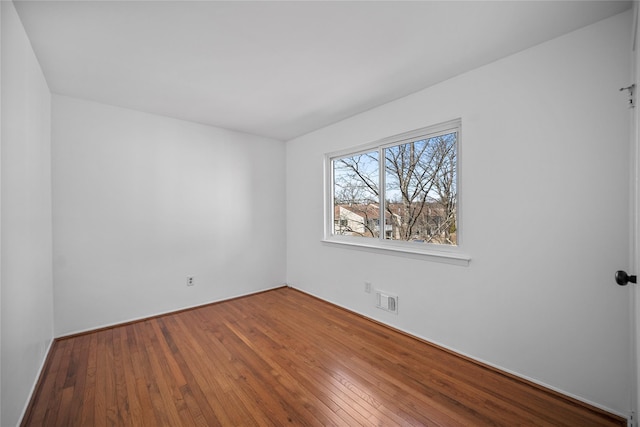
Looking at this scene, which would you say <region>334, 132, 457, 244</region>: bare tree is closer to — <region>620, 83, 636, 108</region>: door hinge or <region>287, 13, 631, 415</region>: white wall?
<region>287, 13, 631, 415</region>: white wall

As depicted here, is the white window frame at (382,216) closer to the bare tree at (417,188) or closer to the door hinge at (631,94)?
the bare tree at (417,188)

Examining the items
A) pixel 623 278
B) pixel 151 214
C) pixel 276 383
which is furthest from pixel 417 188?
pixel 151 214

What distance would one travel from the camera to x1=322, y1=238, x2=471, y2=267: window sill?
7.77ft

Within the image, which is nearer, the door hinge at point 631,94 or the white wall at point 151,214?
the door hinge at point 631,94

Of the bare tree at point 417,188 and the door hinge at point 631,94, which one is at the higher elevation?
the door hinge at point 631,94

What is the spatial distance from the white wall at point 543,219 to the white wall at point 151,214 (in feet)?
8.00

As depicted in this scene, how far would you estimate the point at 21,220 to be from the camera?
5.52 ft

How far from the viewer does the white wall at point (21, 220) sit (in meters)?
1.43

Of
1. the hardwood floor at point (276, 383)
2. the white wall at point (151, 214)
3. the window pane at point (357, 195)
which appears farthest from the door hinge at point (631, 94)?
the white wall at point (151, 214)

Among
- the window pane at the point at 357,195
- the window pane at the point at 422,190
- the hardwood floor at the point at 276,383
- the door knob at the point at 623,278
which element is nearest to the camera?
the door knob at the point at 623,278

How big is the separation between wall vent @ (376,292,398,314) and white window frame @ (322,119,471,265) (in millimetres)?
471

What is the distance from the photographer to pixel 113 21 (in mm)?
1685

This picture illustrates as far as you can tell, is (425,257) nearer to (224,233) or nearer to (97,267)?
(224,233)

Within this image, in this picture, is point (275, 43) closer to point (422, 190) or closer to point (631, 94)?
point (422, 190)
